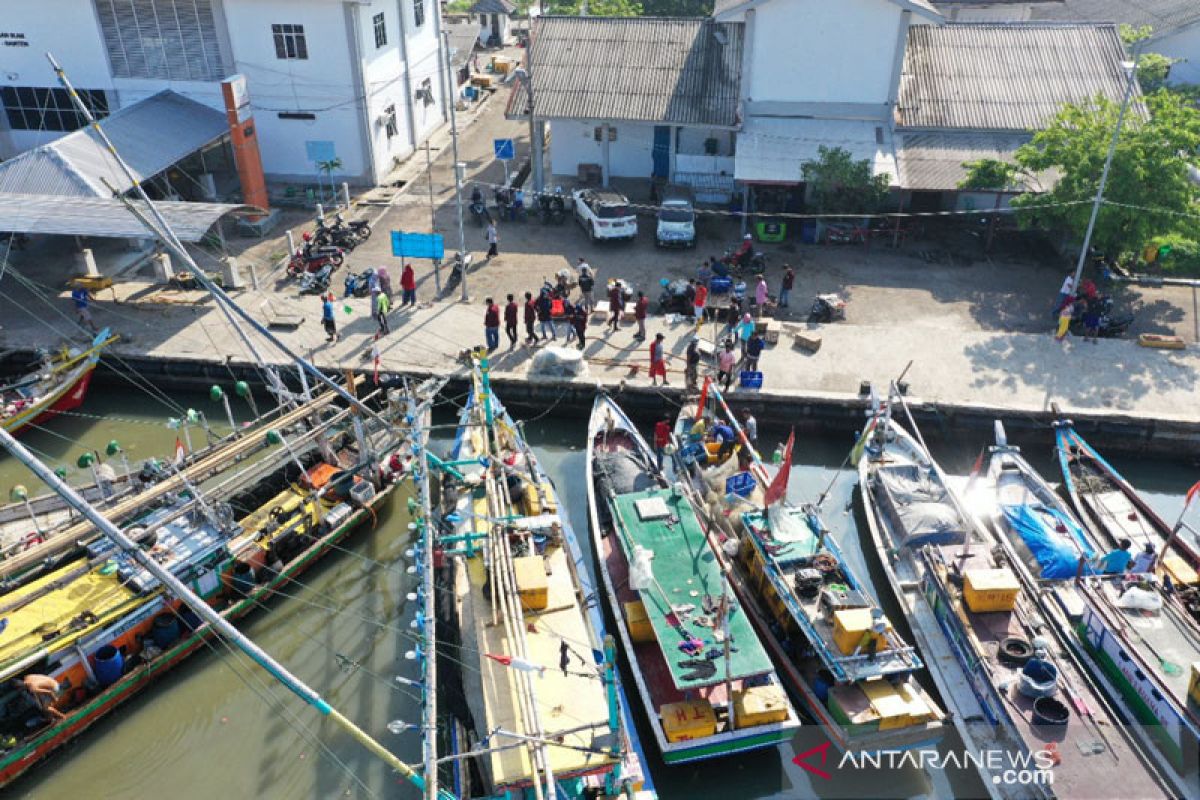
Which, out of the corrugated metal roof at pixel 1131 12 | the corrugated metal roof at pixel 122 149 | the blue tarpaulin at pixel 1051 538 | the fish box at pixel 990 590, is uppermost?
the corrugated metal roof at pixel 1131 12

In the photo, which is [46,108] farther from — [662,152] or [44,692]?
[44,692]

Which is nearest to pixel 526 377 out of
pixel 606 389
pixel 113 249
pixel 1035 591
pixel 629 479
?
pixel 606 389

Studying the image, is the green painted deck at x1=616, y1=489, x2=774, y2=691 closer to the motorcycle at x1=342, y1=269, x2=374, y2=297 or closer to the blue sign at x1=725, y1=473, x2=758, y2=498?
the blue sign at x1=725, y1=473, x2=758, y2=498

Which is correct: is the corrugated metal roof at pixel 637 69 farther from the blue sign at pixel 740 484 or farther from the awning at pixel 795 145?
the blue sign at pixel 740 484

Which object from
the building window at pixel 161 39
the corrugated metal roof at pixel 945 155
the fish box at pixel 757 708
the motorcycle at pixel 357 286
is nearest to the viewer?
the fish box at pixel 757 708

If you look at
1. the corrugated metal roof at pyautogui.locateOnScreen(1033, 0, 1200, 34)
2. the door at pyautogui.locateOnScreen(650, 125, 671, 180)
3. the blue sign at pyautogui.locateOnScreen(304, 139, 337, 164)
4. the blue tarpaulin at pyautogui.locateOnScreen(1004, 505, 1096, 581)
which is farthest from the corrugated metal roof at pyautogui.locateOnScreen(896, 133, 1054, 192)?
the blue sign at pyautogui.locateOnScreen(304, 139, 337, 164)

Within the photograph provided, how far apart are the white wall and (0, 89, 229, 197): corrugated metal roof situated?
19.9 m

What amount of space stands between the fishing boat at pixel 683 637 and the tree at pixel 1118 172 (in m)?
16.9

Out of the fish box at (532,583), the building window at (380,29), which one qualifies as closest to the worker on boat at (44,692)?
the fish box at (532,583)

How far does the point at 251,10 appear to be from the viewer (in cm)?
3438

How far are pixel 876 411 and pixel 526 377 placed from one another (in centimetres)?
904

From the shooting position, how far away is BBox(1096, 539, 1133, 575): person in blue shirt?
1791 centimetres

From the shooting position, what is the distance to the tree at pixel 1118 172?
26.5 metres

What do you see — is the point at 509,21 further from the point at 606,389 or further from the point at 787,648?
the point at 787,648
